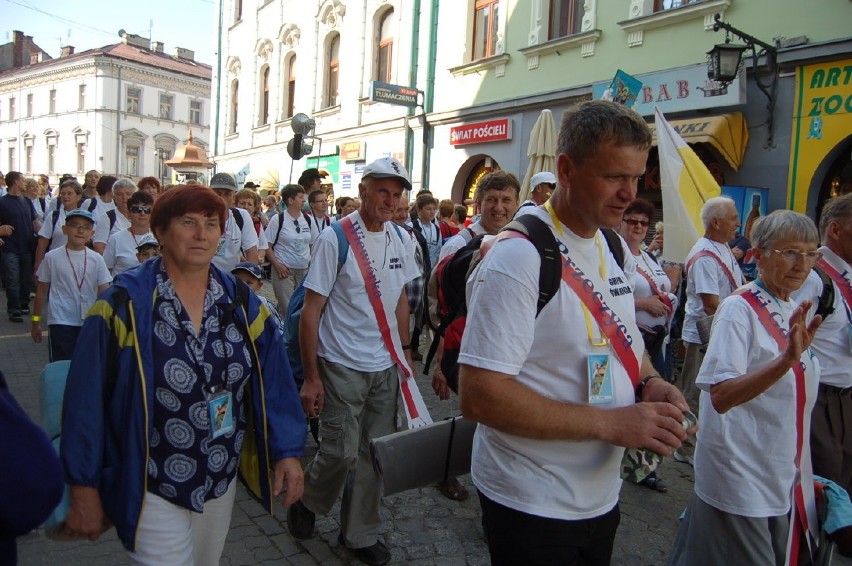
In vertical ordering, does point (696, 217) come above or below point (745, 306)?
above

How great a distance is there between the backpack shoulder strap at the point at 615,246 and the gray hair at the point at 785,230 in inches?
41.0

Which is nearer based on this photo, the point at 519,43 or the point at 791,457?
the point at 791,457

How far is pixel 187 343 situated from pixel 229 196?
5.32 m

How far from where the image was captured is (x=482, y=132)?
14898mm

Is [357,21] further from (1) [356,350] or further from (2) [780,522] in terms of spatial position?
(2) [780,522]

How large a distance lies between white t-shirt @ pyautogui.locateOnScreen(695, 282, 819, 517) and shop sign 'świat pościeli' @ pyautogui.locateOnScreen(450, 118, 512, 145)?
1200cm

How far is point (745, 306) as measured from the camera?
2707mm

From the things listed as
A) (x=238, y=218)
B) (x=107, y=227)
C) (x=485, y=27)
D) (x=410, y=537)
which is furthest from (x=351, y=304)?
(x=485, y=27)

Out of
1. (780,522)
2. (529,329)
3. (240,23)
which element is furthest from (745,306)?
(240,23)

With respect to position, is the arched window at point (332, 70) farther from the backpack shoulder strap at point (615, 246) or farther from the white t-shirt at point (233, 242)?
the backpack shoulder strap at point (615, 246)

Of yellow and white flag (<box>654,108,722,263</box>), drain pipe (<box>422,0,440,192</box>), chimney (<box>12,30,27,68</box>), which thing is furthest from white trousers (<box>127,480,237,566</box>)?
chimney (<box>12,30,27,68</box>)

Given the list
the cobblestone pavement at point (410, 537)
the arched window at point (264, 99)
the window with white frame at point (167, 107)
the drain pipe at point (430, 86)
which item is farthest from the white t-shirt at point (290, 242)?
the window with white frame at point (167, 107)

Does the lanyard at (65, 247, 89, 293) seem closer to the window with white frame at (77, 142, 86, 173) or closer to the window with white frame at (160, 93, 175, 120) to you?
the window with white frame at (160, 93, 175, 120)

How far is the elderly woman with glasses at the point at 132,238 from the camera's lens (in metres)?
5.64
